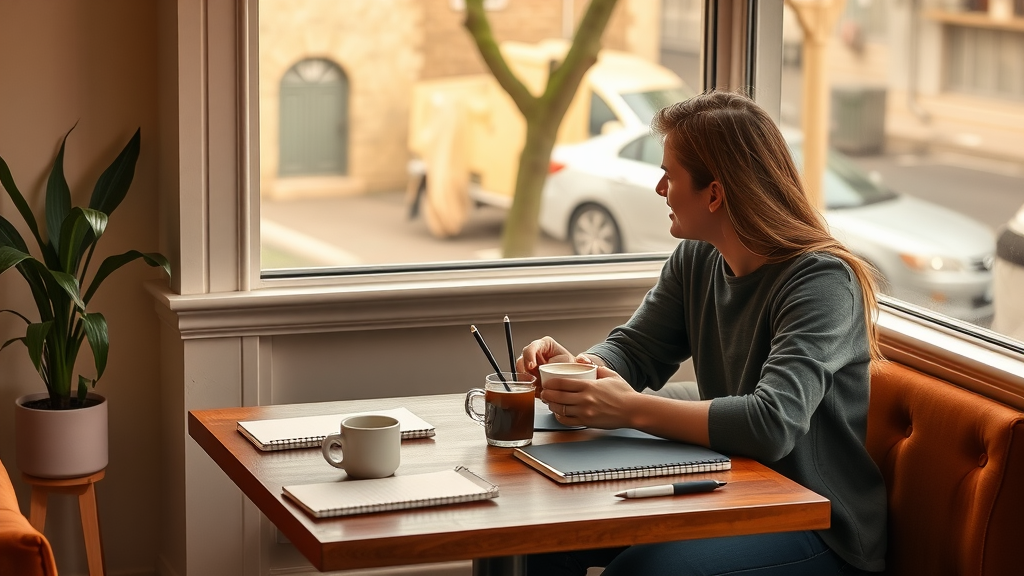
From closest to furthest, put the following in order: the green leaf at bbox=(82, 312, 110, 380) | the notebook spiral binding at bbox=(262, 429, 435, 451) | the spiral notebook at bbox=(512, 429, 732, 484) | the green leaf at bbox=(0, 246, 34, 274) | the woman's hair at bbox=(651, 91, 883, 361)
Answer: the spiral notebook at bbox=(512, 429, 732, 484), the notebook spiral binding at bbox=(262, 429, 435, 451), the woman's hair at bbox=(651, 91, 883, 361), the green leaf at bbox=(0, 246, 34, 274), the green leaf at bbox=(82, 312, 110, 380)

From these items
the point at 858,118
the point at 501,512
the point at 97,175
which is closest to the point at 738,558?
the point at 501,512

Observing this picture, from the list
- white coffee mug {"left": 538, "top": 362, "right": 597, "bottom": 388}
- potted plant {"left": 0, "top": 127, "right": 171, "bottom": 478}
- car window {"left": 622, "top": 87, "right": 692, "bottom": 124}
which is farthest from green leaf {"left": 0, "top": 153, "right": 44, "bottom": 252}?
car window {"left": 622, "top": 87, "right": 692, "bottom": 124}

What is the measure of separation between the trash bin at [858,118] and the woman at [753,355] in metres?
1.57

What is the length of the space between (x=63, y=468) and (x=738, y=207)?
1455 millimetres

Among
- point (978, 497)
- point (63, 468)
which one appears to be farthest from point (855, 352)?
point (63, 468)

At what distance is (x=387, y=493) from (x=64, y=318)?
1224mm

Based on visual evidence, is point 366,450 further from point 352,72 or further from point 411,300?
point 352,72

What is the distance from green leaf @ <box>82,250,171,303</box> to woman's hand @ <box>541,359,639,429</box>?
41.7 inches

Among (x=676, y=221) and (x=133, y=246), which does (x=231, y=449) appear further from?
(x=133, y=246)

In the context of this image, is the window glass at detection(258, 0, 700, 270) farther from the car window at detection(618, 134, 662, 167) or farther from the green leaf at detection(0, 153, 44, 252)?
the green leaf at detection(0, 153, 44, 252)

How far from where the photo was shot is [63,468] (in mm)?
2375

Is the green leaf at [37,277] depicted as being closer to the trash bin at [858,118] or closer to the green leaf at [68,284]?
the green leaf at [68,284]

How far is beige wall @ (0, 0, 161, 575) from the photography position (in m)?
2.48

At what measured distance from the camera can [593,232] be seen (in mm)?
2980
